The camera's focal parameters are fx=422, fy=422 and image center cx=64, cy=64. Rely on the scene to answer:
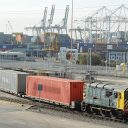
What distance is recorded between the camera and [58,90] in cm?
4041

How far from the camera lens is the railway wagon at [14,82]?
49594 millimetres

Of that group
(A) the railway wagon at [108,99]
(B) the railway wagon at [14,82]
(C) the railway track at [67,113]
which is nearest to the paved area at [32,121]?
(C) the railway track at [67,113]

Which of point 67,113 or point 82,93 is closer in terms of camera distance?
point 67,113

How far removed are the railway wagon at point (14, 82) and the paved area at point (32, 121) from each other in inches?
388

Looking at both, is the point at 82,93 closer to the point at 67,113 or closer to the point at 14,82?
the point at 67,113

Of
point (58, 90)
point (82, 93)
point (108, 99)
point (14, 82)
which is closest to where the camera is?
point (108, 99)

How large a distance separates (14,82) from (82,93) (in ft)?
44.2

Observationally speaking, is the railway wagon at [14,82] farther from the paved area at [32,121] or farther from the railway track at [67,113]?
the paved area at [32,121]

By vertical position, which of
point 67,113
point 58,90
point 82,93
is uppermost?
point 58,90

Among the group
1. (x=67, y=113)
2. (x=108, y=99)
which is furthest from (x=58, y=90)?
(x=108, y=99)

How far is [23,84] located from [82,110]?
43.4 ft

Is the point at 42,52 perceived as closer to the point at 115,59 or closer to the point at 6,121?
the point at 115,59

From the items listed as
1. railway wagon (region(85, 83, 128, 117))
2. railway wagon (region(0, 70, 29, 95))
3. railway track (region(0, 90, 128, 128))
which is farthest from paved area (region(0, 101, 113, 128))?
railway wagon (region(0, 70, 29, 95))

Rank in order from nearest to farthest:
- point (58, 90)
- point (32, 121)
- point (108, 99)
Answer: point (32, 121) < point (108, 99) < point (58, 90)
